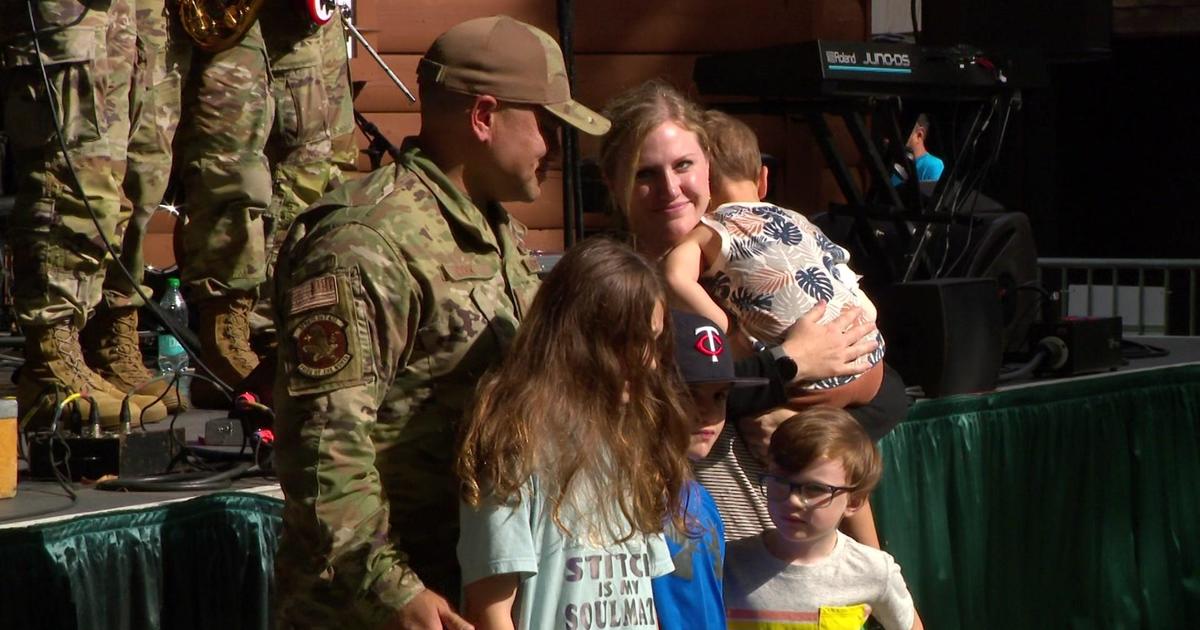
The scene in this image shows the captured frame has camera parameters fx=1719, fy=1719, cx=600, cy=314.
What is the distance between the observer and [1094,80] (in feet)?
39.5

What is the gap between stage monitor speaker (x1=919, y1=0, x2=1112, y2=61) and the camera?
694 cm

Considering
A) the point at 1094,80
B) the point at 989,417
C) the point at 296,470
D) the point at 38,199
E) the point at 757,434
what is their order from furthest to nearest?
the point at 1094,80 → the point at 989,417 → the point at 38,199 → the point at 757,434 → the point at 296,470

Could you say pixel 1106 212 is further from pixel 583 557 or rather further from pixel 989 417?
pixel 583 557

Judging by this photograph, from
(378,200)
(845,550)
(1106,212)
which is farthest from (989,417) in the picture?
(1106,212)

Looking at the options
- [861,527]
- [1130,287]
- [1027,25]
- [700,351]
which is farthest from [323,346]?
[1130,287]

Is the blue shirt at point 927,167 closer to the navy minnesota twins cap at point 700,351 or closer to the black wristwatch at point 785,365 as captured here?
the black wristwatch at point 785,365

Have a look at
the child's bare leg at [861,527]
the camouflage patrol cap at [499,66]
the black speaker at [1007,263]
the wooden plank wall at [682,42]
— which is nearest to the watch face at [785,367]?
the child's bare leg at [861,527]

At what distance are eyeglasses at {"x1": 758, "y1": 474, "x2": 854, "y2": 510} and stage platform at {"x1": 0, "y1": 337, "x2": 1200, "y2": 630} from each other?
0.89 metres

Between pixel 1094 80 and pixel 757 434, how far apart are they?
32.0 feet

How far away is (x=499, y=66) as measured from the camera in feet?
7.22

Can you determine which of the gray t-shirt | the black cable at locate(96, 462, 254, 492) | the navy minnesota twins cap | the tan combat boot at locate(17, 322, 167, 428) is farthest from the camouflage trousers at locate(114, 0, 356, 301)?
the navy minnesota twins cap

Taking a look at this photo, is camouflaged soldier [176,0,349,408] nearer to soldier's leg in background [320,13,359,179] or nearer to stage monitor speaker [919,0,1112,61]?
soldier's leg in background [320,13,359,179]

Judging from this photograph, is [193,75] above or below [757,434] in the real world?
above

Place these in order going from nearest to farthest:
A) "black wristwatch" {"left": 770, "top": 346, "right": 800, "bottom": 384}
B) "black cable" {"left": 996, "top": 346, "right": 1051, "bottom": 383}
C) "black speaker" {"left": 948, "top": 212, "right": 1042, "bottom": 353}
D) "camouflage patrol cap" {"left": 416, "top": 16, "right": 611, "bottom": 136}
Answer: "camouflage patrol cap" {"left": 416, "top": 16, "right": 611, "bottom": 136} → "black wristwatch" {"left": 770, "top": 346, "right": 800, "bottom": 384} → "black cable" {"left": 996, "top": 346, "right": 1051, "bottom": 383} → "black speaker" {"left": 948, "top": 212, "right": 1042, "bottom": 353}
